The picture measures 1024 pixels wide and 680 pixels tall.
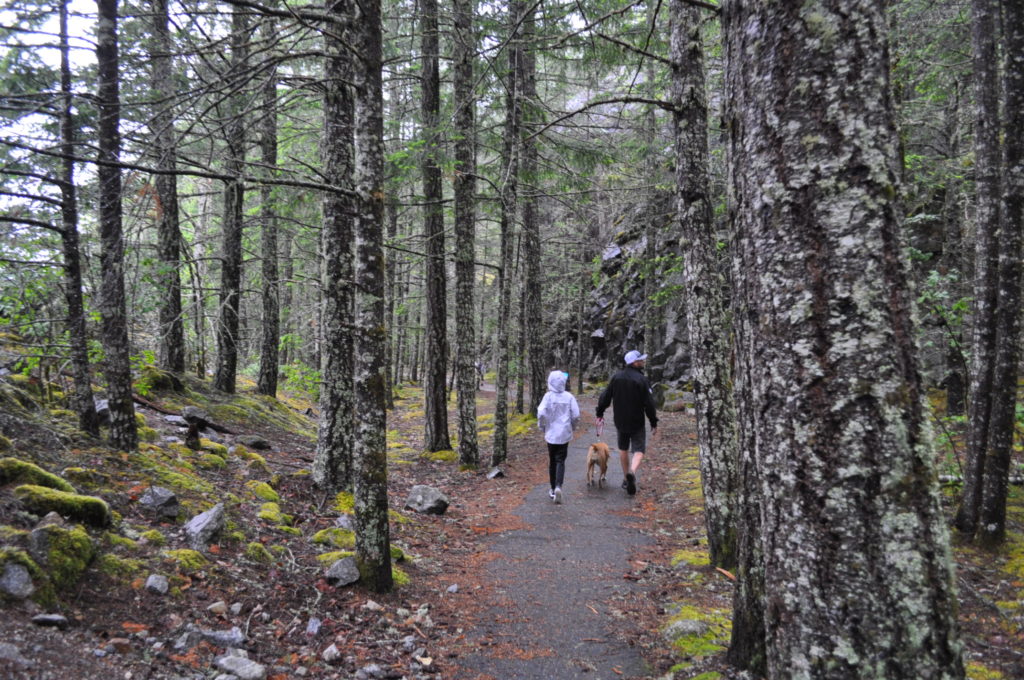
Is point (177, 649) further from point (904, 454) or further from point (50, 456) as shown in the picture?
point (904, 454)

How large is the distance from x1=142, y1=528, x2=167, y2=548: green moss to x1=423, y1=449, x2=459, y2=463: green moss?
7515 mm

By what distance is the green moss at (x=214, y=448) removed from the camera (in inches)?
297

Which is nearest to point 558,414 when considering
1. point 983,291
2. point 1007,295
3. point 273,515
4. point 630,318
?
point 273,515

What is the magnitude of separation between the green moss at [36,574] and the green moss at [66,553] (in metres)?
0.08

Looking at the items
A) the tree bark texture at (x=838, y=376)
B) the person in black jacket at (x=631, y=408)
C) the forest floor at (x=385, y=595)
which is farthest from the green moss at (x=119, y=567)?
the person in black jacket at (x=631, y=408)

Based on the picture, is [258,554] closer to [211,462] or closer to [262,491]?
[262,491]

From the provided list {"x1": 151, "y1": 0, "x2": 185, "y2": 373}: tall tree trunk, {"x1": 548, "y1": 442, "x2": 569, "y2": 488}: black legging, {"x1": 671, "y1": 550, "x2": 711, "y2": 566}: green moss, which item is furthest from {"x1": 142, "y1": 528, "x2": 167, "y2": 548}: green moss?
{"x1": 548, "y1": 442, "x2": 569, "y2": 488}: black legging

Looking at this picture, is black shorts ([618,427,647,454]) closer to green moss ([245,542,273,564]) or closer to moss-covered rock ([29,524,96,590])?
green moss ([245,542,273,564])

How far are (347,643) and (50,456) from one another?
3571 millimetres

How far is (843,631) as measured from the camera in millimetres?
1641

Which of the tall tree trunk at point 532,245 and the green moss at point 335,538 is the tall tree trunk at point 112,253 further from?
the tall tree trunk at point 532,245

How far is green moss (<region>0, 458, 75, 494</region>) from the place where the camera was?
4.43m

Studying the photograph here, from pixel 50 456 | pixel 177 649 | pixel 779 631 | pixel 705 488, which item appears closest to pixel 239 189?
pixel 50 456

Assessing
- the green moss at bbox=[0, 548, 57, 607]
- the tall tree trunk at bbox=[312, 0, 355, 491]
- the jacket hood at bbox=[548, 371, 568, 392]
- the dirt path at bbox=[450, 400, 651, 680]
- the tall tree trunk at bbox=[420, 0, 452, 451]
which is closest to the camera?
the green moss at bbox=[0, 548, 57, 607]
